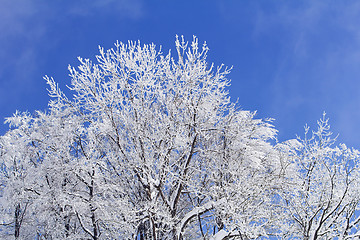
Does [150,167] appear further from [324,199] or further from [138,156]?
[324,199]

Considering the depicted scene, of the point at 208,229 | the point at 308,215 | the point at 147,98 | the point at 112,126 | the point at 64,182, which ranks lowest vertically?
the point at 308,215

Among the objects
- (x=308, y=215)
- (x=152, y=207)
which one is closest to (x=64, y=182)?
(x=152, y=207)

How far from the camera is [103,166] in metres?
10.9

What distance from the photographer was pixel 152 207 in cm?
941

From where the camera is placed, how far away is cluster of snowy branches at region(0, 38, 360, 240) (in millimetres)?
9516

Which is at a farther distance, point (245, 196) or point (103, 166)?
point (103, 166)

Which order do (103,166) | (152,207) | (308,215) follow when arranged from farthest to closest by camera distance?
(103,166) < (152,207) < (308,215)

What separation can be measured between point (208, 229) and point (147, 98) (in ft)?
16.7

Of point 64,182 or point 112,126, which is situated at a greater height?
point 112,126

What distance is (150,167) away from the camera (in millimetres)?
10141

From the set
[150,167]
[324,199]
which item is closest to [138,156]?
[150,167]

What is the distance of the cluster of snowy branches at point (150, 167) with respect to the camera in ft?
31.2

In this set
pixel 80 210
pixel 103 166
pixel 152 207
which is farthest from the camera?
pixel 103 166

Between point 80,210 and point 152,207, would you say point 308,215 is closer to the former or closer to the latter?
point 152,207
